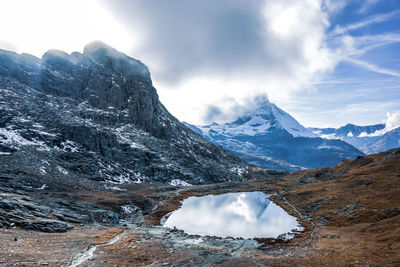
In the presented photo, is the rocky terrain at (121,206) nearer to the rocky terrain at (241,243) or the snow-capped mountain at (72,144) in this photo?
the rocky terrain at (241,243)

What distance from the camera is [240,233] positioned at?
56938mm

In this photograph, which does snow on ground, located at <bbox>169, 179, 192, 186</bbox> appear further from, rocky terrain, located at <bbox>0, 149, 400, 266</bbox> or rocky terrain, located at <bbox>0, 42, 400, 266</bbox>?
rocky terrain, located at <bbox>0, 149, 400, 266</bbox>

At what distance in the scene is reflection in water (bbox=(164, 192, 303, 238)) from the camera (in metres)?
58.8

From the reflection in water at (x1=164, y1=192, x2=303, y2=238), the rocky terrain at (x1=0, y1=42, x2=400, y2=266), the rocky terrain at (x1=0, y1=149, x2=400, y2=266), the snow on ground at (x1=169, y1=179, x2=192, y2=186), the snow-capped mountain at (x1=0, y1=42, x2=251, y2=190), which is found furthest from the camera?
the snow on ground at (x1=169, y1=179, x2=192, y2=186)

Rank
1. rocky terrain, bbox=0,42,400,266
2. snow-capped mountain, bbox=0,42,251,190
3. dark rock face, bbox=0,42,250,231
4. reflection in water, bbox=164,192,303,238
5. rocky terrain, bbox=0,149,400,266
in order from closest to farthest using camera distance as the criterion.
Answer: rocky terrain, bbox=0,149,400,266 → rocky terrain, bbox=0,42,400,266 → reflection in water, bbox=164,192,303,238 → dark rock face, bbox=0,42,250,231 → snow-capped mountain, bbox=0,42,251,190

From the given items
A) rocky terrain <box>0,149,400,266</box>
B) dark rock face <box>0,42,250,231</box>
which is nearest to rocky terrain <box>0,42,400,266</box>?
rocky terrain <box>0,149,400,266</box>

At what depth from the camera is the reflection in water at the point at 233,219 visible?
5875 cm

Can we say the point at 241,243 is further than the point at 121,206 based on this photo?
No

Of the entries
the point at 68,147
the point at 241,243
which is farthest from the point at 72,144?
the point at 241,243

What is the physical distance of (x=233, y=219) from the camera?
73125mm

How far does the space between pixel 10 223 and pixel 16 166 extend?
62.7 m

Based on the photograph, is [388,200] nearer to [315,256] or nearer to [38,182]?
[315,256]

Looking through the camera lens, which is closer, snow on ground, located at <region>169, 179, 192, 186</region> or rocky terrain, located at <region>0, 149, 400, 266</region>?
rocky terrain, located at <region>0, 149, 400, 266</region>

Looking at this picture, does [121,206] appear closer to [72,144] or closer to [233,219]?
[233,219]
